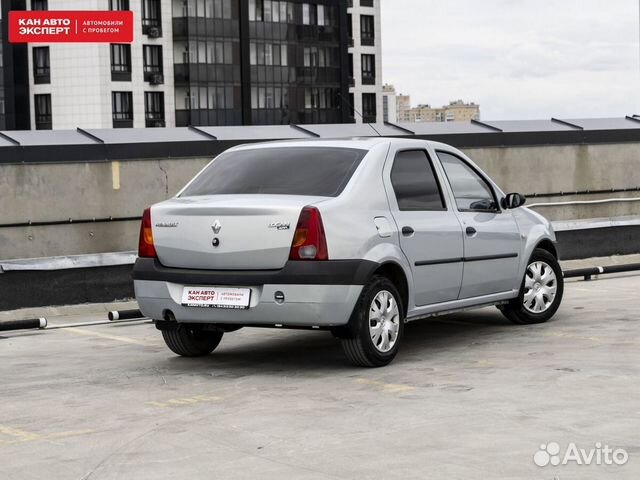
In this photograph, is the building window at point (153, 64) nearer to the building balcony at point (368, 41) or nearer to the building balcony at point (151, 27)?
the building balcony at point (151, 27)

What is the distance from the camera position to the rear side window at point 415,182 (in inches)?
364

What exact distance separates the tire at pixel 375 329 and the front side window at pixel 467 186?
4.50 feet

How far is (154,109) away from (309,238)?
250ft

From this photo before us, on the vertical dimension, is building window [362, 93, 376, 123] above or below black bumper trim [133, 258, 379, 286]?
above

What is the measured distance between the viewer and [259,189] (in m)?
8.97

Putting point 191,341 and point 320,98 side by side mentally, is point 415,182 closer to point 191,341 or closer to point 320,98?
point 191,341

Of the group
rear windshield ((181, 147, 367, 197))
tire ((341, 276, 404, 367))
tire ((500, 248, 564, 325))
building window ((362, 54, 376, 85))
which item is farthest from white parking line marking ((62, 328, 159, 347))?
building window ((362, 54, 376, 85))

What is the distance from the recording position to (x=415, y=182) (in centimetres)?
947

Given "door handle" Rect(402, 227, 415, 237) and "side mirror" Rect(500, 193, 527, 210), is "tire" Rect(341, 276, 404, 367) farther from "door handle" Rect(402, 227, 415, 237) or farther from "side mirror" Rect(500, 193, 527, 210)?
"side mirror" Rect(500, 193, 527, 210)

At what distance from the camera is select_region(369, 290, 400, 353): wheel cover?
8.72 meters

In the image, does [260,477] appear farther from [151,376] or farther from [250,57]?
[250,57]

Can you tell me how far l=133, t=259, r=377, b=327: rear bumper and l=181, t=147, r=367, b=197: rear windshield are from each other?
0.62 m

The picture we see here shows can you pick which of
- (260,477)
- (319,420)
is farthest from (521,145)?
(260,477)

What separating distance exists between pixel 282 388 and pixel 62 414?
1483 mm
